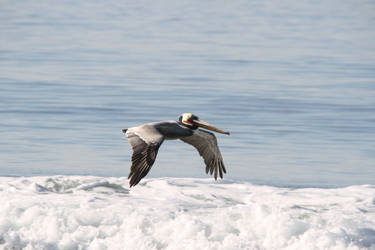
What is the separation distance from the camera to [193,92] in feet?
84.1


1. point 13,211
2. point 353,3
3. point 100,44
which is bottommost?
point 13,211

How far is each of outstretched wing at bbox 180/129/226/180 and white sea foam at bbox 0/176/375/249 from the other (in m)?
0.49

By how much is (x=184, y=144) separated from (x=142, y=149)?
640 centimetres

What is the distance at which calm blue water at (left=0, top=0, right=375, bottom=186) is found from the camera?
16.6 metres

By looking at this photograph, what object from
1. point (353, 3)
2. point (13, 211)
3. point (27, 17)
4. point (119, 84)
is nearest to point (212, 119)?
point (119, 84)

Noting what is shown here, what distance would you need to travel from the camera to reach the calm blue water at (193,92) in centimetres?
1664

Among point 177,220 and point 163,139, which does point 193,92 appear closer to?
point 163,139

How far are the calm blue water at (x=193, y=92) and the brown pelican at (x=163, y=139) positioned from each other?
1.55 meters

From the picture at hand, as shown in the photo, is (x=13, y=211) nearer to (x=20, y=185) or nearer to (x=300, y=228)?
(x=20, y=185)

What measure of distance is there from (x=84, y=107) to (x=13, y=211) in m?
10.8

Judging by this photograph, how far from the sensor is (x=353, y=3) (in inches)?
2645

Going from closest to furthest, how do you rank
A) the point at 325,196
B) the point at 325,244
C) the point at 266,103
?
the point at 325,244
the point at 325,196
the point at 266,103

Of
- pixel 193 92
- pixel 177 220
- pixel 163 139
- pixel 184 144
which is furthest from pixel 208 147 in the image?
pixel 193 92

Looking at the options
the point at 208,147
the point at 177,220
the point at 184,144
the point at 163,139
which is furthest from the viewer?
the point at 184,144
